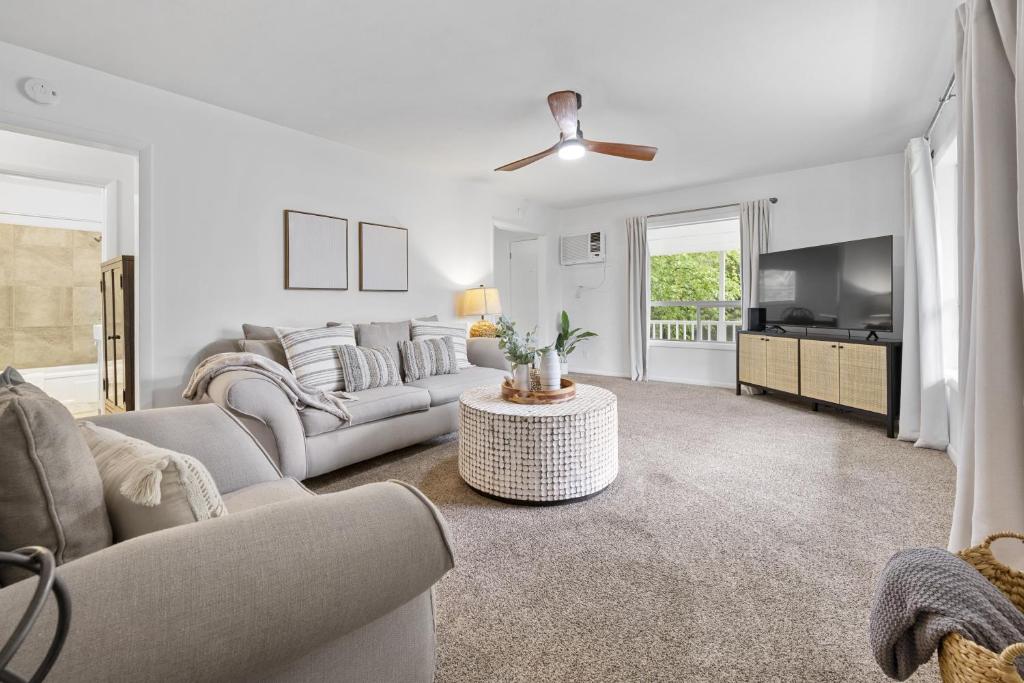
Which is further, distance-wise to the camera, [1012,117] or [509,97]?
[509,97]

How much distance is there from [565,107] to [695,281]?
11.5ft

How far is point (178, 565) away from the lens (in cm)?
67

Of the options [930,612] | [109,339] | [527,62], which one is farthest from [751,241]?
[109,339]

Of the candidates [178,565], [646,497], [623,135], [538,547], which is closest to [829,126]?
[623,135]

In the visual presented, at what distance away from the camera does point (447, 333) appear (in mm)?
4227

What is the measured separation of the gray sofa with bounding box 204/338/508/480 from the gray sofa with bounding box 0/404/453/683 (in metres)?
1.78

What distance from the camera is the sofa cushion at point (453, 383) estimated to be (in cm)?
347

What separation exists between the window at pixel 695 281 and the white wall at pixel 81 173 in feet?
17.4

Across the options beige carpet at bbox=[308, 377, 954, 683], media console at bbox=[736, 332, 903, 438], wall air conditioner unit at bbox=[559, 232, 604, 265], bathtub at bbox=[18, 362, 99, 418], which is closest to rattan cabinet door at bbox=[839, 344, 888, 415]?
media console at bbox=[736, 332, 903, 438]

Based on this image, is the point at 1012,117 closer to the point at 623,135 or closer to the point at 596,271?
the point at 623,135

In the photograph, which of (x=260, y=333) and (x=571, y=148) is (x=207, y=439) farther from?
(x=571, y=148)

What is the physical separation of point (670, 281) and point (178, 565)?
20.0ft

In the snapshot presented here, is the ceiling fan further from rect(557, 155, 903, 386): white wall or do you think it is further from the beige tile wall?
the beige tile wall

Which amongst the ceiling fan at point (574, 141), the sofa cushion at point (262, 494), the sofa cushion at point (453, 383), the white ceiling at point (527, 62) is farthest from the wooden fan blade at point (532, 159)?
the sofa cushion at point (262, 494)
